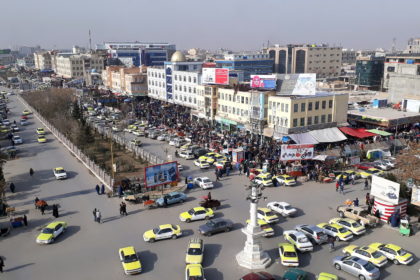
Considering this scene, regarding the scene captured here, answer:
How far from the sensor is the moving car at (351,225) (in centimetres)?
2142

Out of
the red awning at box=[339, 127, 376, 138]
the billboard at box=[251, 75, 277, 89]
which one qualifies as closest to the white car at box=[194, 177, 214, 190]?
the billboard at box=[251, 75, 277, 89]

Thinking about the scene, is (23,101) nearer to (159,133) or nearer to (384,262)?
(159,133)

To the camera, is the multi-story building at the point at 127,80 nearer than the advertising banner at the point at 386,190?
No

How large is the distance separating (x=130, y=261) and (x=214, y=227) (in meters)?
5.74

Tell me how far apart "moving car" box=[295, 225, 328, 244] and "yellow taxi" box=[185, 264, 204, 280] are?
713 cm

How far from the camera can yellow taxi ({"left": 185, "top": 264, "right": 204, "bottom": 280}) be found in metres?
16.4

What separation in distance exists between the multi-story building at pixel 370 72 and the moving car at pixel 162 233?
262 ft

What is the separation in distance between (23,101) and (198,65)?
151 ft

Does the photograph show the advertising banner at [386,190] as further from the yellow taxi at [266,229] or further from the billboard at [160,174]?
the billboard at [160,174]

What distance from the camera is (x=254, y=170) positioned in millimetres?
33031

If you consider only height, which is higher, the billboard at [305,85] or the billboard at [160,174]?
the billboard at [305,85]

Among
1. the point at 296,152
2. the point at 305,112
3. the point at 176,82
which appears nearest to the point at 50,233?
the point at 296,152

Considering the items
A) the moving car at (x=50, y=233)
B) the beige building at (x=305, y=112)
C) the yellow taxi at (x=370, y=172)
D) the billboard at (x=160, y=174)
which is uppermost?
the beige building at (x=305, y=112)

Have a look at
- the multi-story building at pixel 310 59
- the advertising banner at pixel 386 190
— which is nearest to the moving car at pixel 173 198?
the advertising banner at pixel 386 190
